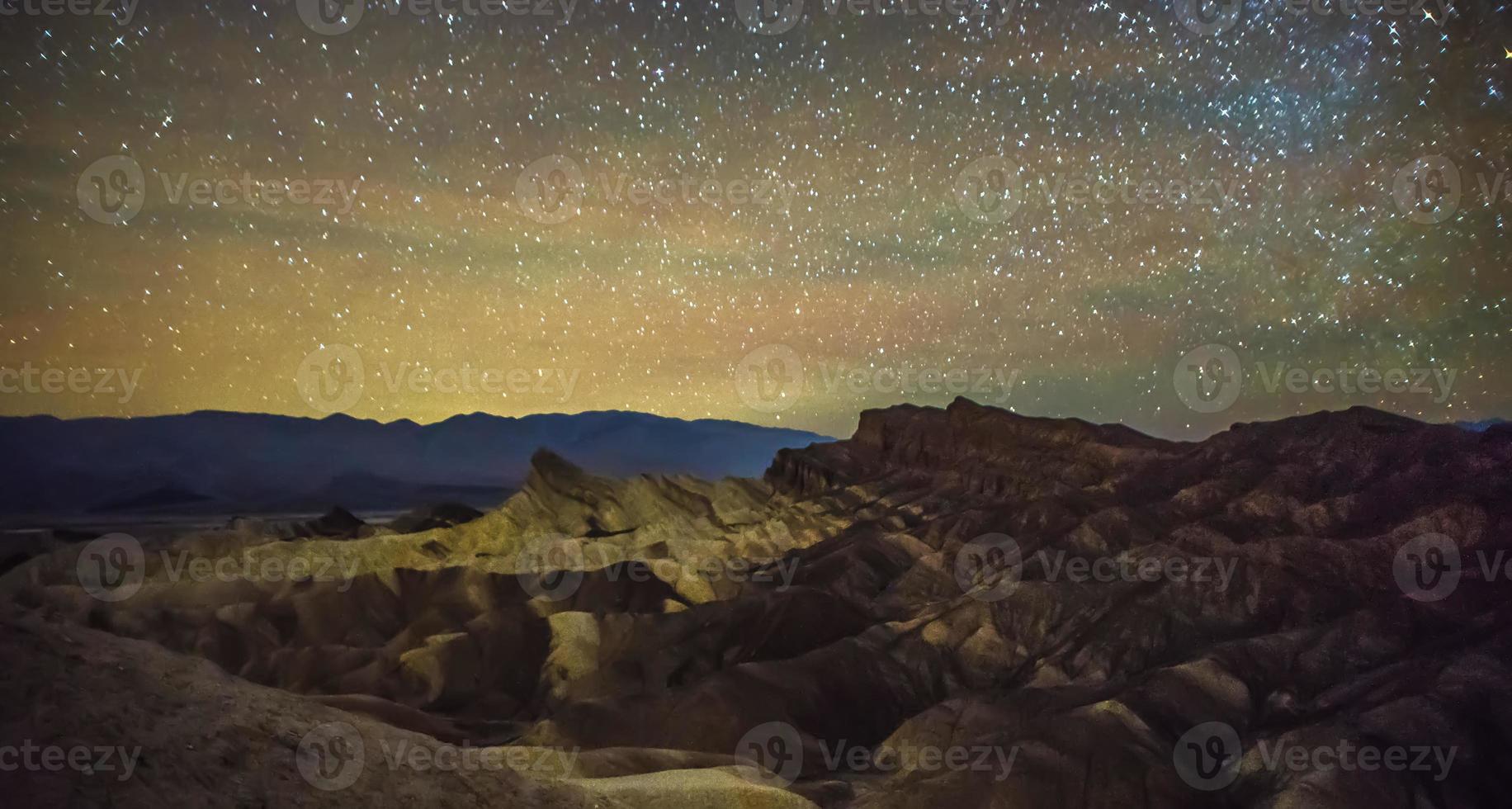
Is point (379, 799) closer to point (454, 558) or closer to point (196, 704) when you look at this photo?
point (196, 704)

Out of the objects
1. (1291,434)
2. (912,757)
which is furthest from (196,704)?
(1291,434)

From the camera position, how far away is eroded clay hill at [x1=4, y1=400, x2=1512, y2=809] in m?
27.2

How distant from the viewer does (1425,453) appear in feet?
142

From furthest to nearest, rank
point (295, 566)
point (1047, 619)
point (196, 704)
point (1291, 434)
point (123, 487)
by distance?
point (123, 487), point (295, 566), point (1291, 434), point (1047, 619), point (196, 704)

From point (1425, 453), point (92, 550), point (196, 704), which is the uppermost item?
point (1425, 453)

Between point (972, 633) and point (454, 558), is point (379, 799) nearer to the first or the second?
point (972, 633)

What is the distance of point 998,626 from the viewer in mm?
43625

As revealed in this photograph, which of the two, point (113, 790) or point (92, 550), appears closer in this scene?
point (113, 790)

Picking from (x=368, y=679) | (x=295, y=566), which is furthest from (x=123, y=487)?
(x=368, y=679)

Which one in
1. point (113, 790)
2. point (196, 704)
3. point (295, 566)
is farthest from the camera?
point (295, 566)

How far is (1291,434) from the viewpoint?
170ft

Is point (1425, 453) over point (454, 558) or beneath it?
over

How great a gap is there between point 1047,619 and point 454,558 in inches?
1543

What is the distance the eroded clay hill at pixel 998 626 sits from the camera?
27.2 metres
